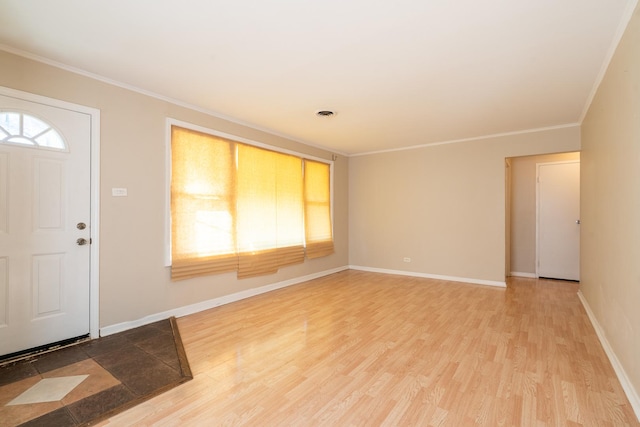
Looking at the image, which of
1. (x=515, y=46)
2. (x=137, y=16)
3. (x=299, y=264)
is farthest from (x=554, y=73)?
(x=299, y=264)

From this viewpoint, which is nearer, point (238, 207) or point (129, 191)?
point (129, 191)

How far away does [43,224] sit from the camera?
8.79ft

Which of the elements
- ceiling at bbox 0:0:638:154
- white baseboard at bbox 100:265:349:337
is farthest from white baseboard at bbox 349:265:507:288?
ceiling at bbox 0:0:638:154

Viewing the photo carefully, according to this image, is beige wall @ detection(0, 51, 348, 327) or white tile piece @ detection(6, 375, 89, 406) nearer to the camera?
white tile piece @ detection(6, 375, 89, 406)

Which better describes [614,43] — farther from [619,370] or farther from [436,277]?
[436,277]

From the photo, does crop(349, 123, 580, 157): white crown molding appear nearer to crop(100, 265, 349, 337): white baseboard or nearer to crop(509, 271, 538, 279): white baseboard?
crop(509, 271, 538, 279): white baseboard

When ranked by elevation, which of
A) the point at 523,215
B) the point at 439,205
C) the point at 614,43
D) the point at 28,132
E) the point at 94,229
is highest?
the point at 614,43

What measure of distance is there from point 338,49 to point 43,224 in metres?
3.01

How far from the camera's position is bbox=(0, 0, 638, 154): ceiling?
201cm

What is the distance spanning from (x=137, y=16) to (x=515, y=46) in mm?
2856

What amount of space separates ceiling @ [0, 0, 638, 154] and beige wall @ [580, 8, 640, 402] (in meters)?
0.33

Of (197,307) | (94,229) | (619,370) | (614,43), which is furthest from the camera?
(197,307)

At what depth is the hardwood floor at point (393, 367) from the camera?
182 cm

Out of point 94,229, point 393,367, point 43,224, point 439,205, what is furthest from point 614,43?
point 43,224
